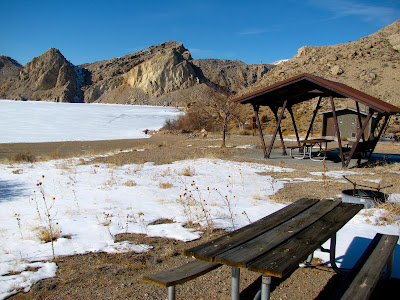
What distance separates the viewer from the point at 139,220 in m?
5.25

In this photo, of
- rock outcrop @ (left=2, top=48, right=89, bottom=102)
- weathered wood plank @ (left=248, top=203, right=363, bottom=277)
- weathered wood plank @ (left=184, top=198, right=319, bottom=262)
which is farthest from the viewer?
rock outcrop @ (left=2, top=48, right=89, bottom=102)

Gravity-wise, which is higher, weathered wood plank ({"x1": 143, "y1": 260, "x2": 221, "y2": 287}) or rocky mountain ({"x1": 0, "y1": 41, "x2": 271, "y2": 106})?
rocky mountain ({"x1": 0, "y1": 41, "x2": 271, "y2": 106})

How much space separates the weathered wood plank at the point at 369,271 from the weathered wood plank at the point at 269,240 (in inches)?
20.0

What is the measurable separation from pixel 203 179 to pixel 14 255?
219 inches

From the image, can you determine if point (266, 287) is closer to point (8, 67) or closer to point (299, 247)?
point (299, 247)

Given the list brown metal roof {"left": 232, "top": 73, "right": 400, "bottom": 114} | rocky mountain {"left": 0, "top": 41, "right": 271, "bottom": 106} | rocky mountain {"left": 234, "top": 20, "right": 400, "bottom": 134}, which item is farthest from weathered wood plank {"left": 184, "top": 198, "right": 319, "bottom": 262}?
rocky mountain {"left": 0, "top": 41, "right": 271, "bottom": 106}

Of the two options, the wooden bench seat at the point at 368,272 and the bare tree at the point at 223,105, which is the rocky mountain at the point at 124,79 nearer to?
the bare tree at the point at 223,105

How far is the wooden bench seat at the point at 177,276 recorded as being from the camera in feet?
7.42

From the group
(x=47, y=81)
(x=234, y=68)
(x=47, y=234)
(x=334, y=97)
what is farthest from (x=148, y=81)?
(x=47, y=234)

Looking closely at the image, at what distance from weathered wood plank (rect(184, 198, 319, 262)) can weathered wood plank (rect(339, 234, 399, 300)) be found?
705mm

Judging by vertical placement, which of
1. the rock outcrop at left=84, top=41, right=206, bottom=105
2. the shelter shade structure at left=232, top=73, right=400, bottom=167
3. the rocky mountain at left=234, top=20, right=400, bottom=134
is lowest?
the shelter shade structure at left=232, top=73, right=400, bottom=167

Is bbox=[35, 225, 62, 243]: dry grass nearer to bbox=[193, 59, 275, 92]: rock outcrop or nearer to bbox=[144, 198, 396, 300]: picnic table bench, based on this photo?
bbox=[144, 198, 396, 300]: picnic table bench

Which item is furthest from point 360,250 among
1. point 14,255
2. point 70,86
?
point 70,86

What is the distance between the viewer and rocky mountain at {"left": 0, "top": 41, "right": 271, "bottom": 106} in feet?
370
